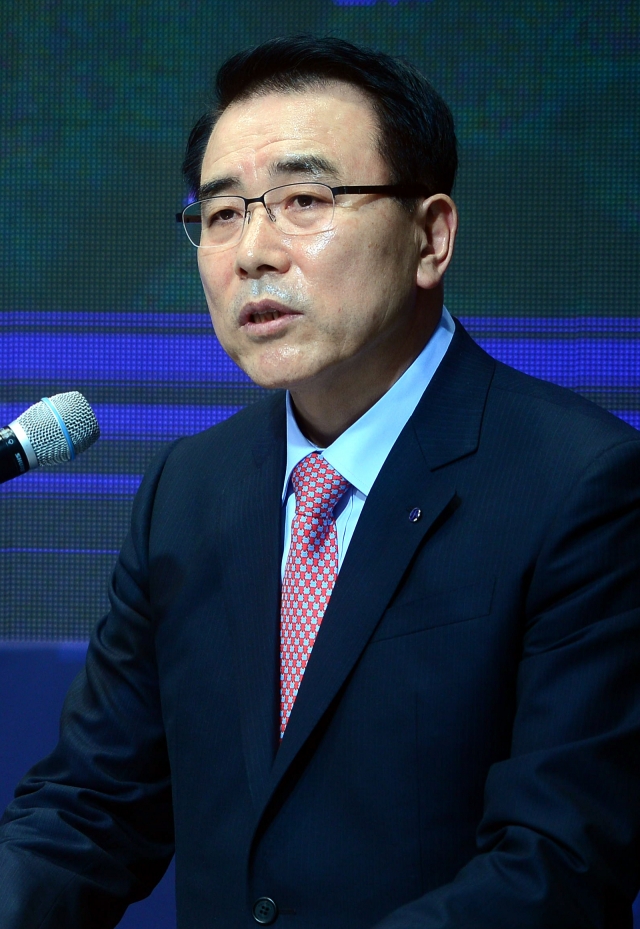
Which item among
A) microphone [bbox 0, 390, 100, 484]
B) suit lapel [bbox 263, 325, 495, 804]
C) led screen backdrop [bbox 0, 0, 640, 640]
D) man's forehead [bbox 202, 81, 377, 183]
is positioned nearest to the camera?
microphone [bbox 0, 390, 100, 484]

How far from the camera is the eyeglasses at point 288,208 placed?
1.27m

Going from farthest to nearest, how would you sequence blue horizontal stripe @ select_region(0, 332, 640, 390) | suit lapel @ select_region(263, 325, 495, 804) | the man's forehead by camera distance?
blue horizontal stripe @ select_region(0, 332, 640, 390)
the man's forehead
suit lapel @ select_region(263, 325, 495, 804)

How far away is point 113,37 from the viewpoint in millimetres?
2727

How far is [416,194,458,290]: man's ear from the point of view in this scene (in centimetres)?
137

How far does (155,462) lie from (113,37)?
5.41ft

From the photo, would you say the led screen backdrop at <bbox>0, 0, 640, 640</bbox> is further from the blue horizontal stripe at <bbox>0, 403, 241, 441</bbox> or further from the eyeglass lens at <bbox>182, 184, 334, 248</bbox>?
the eyeglass lens at <bbox>182, 184, 334, 248</bbox>

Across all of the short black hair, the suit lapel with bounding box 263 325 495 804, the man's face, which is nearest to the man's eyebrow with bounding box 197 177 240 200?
the man's face

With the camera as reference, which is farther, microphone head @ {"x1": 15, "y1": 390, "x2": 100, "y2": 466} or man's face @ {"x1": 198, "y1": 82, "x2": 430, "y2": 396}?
man's face @ {"x1": 198, "y1": 82, "x2": 430, "y2": 396}

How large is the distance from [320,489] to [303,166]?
393 mm

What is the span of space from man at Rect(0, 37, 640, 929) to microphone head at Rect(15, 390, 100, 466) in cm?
23

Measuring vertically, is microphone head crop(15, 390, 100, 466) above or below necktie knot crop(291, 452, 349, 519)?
above

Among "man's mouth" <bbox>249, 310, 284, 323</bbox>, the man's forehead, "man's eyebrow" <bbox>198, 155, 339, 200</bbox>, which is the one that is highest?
the man's forehead

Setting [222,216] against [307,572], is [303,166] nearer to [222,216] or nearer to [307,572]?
[222,216]

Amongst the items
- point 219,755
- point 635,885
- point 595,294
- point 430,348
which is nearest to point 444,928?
point 635,885
